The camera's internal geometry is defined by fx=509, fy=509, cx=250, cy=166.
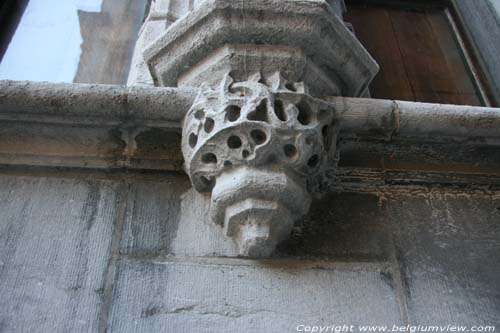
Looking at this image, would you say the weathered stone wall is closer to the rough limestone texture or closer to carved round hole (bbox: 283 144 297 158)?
the rough limestone texture

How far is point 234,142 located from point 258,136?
0.22 feet

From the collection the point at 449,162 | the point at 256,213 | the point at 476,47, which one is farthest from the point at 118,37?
the point at 476,47

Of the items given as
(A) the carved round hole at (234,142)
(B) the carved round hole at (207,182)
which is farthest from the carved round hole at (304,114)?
(B) the carved round hole at (207,182)

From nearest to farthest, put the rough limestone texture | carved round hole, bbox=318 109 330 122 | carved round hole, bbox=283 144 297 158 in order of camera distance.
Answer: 1. the rough limestone texture
2. carved round hole, bbox=283 144 297 158
3. carved round hole, bbox=318 109 330 122

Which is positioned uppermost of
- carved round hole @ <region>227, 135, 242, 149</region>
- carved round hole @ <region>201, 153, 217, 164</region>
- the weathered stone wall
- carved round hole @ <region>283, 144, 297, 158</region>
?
carved round hole @ <region>227, 135, 242, 149</region>

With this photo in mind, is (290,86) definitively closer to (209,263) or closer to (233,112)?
(233,112)

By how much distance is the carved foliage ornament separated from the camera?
135 cm

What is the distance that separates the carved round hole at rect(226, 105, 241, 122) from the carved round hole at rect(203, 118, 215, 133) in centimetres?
5

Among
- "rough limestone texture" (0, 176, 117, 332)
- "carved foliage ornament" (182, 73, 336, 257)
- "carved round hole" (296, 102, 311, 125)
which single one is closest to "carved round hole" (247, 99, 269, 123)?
"carved foliage ornament" (182, 73, 336, 257)

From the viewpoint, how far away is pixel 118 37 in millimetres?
2387

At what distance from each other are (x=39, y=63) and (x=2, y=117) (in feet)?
2.38

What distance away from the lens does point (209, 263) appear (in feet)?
4.63

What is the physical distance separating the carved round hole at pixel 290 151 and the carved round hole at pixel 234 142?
0.42 feet

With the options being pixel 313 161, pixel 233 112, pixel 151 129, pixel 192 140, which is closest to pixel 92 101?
pixel 151 129
